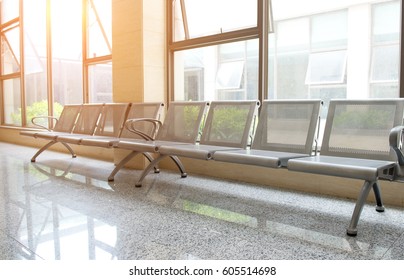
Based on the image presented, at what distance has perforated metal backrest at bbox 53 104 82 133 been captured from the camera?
18.2 ft

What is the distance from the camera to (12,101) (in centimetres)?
923

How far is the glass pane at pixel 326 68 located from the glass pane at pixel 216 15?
0.81 metres

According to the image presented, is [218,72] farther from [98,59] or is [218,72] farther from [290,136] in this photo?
[98,59]

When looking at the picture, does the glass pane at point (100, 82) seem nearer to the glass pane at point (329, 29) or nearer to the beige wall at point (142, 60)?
the beige wall at point (142, 60)

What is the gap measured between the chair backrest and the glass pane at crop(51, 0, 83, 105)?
3.88m

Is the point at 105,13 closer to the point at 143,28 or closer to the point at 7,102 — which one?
the point at 143,28

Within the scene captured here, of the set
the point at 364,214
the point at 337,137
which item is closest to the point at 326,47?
the point at 337,137

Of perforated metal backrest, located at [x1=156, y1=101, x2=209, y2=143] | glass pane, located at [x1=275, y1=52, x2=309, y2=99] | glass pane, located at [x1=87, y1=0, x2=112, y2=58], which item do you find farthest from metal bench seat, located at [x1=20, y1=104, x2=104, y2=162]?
glass pane, located at [x1=275, y1=52, x2=309, y2=99]

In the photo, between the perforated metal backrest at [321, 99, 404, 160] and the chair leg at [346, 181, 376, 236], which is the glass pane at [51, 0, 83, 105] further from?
the chair leg at [346, 181, 376, 236]

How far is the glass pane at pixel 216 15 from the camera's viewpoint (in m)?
4.12

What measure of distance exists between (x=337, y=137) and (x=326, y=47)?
116 cm

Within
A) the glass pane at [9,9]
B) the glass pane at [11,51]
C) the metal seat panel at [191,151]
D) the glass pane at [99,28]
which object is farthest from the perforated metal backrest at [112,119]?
the glass pane at [9,9]
